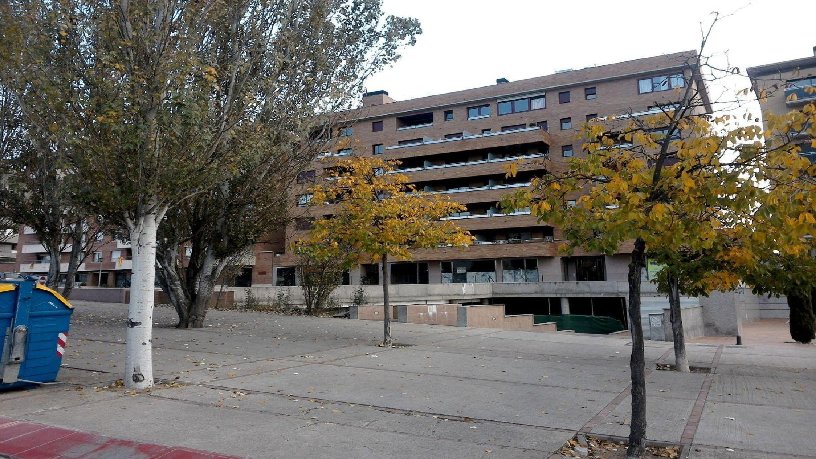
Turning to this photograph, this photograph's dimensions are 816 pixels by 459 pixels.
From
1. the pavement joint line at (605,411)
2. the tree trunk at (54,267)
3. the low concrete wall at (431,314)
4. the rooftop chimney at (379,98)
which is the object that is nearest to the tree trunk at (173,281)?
the tree trunk at (54,267)

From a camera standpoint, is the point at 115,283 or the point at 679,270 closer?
the point at 679,270

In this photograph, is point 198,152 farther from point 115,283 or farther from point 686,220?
point 115,283

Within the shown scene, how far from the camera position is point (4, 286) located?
278 inches

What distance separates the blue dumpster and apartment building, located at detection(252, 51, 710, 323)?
32.1m

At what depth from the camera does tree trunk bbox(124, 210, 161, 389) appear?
7617 millimetres

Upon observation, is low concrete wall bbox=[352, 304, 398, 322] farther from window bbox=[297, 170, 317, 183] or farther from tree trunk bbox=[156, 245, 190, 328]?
tree trunk bbox=[156, 245, 190, 328]

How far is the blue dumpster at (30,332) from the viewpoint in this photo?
7.07 m

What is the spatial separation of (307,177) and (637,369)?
44.5 ft

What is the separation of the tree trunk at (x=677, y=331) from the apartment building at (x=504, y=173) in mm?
27007

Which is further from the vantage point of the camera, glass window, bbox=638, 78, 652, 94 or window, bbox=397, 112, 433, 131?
window, bbox=397, 112, 433, 131

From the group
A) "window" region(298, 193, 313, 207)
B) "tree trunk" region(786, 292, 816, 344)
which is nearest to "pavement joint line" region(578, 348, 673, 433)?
"window" region(298, 193, 313, 207)

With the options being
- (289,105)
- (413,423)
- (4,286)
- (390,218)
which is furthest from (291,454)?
(289,105)

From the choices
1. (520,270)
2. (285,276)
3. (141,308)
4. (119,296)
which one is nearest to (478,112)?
(520,270)

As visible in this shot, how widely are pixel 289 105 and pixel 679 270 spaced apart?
937cm
